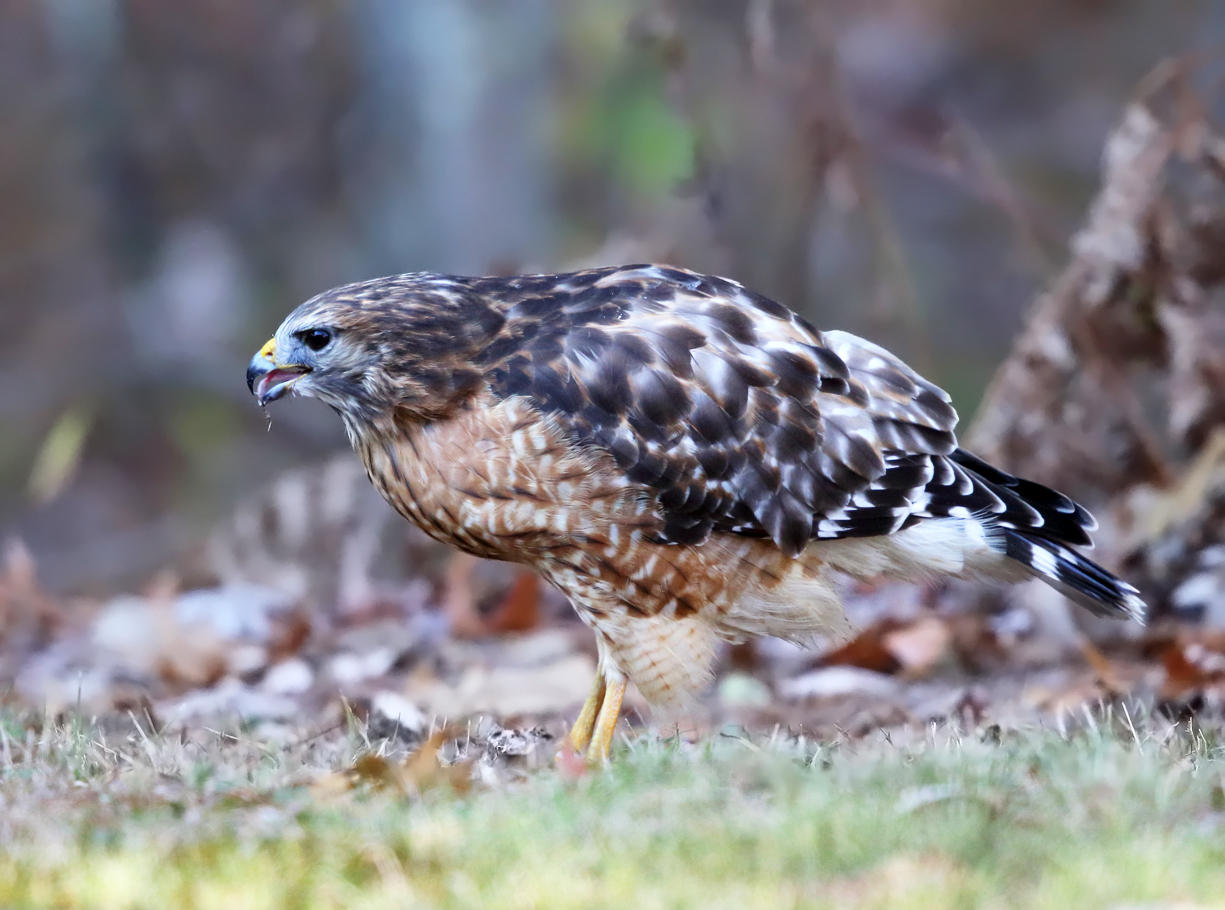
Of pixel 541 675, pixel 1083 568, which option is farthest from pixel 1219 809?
pixel 541 675

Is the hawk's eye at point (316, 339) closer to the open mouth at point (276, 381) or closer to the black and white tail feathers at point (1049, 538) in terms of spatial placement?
the open mouth at point (276, 381)

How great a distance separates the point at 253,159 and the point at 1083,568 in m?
11.0

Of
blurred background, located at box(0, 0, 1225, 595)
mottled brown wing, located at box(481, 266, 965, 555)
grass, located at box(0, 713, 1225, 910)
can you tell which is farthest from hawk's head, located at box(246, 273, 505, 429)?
blurred background, located at box(0, 0, 1225, 595)

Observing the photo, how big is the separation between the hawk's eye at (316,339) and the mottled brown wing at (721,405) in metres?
0.44

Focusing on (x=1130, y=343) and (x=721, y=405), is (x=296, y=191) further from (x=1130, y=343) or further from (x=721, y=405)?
(x=721, y=405)

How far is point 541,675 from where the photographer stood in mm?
5770

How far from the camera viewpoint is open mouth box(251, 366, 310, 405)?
434cm

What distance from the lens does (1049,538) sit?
182 inches

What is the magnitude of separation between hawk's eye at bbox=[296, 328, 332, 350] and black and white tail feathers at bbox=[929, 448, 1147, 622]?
1758mm

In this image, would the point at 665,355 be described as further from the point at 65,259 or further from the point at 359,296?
the point at 65,259

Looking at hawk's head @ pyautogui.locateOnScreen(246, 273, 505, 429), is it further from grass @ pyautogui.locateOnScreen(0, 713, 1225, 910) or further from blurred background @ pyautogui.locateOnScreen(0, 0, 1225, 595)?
blurred background @ pyautogui.locateOnScreen(0, 0, 1225, 595)

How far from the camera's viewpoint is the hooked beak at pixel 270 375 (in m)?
4.33

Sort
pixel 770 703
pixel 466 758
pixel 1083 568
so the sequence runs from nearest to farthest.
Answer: pixel 466 758 → pixel 1083 568 → pixel 770 703

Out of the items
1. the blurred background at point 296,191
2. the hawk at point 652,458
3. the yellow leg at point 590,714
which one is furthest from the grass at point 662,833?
the blurred background at point 296,191
